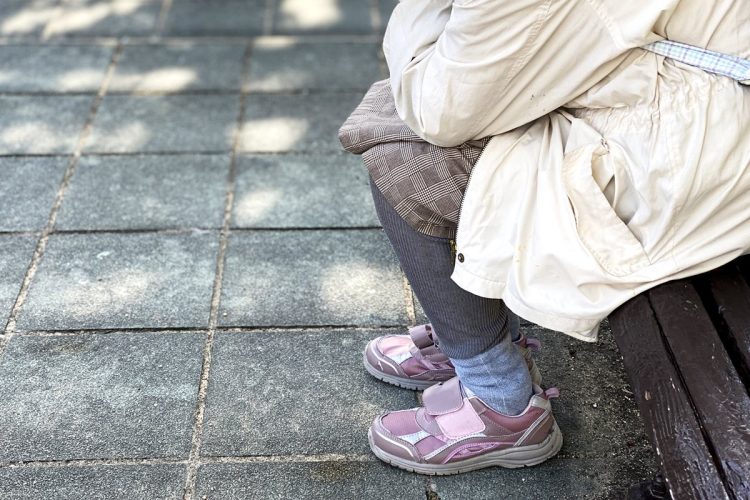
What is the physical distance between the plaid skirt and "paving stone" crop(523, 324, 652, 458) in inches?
26.9

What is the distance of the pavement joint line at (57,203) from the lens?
2654mm

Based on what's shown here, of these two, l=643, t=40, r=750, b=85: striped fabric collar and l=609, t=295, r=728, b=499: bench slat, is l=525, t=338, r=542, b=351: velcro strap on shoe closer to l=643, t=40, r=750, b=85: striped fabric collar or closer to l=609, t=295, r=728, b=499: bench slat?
l=609, t=295, r=728, b=499: bench slat

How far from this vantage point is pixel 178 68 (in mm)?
4004

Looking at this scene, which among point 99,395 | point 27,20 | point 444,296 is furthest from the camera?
point 27,20

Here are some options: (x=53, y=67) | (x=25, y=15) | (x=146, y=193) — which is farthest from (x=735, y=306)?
(x=25, y=15)

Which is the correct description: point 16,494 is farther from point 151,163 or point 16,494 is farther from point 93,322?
point 151,163

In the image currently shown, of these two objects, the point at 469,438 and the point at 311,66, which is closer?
the point at 469,438

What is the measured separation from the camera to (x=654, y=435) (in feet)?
5.22

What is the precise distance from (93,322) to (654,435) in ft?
5.45

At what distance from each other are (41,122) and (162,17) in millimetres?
1117

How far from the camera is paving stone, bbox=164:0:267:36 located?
434cm

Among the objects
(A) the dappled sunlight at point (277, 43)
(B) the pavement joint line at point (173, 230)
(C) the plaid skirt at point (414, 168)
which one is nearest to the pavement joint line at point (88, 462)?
(C) the plaid skirt at point (414, 168)

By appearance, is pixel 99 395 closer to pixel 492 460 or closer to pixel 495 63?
pixel 492 460

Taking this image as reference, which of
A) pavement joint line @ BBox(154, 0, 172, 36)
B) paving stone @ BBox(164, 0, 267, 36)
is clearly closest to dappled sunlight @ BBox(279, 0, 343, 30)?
paving stone @ BBox(164, 0, 267, 36)
